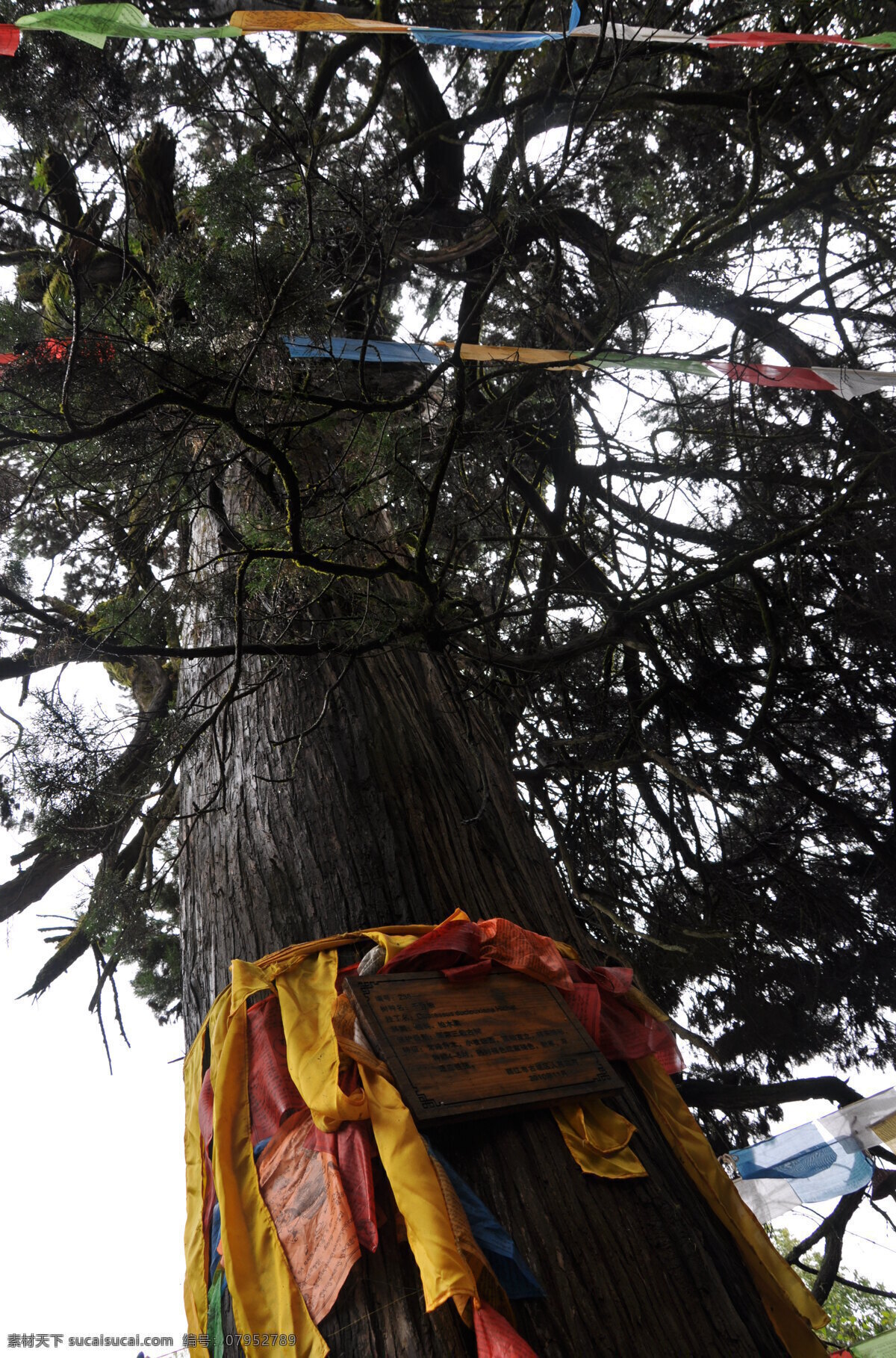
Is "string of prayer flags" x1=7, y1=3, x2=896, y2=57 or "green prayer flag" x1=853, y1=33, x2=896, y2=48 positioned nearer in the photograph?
"string of prayer flags" x1=7, y1=3, x2=896, y2=57

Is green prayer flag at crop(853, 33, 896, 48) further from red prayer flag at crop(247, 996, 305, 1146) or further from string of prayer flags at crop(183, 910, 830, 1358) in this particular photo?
red prayer flag at crop(247, 996, 305, 1146)

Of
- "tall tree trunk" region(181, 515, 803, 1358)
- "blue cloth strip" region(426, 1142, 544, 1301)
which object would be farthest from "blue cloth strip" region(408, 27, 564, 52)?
"blue cloth strip" region(426, 1142, 544, 1301)

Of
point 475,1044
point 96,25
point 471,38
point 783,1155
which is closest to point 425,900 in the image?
point 475,1044

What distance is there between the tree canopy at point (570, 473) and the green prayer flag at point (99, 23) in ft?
1.08

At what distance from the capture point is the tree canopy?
110 inches

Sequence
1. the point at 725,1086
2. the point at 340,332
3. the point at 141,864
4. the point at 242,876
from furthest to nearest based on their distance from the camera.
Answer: the point at 340,332
the point at 141,864
the point at 725,1086
the point at 242,876

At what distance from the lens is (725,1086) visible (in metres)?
3.29

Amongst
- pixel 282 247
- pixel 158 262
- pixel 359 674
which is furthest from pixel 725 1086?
pixel 158 262

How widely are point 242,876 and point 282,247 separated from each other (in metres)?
1.92

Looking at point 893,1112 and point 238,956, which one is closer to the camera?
point 238,956

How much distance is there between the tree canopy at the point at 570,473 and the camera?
9.17ft

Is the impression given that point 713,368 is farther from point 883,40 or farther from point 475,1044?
point 475,1044

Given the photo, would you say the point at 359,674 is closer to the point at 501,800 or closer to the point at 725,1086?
the point at 501,800

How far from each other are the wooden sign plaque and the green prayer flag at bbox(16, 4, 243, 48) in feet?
8.26
